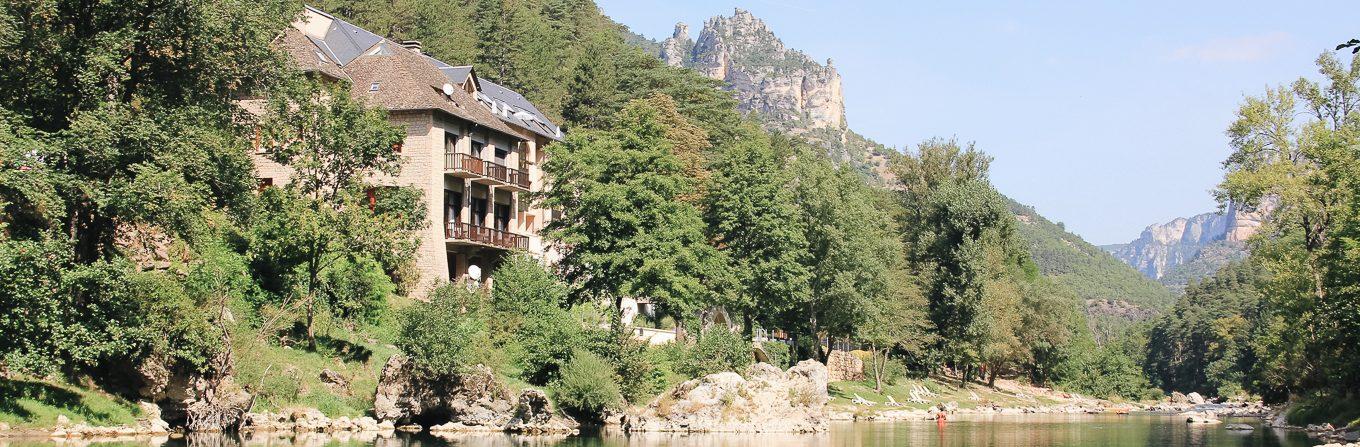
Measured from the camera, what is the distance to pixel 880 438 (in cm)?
4288

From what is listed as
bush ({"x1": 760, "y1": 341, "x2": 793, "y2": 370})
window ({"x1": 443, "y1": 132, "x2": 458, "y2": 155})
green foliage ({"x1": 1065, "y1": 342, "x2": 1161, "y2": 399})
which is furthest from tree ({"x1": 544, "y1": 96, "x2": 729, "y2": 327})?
green foliage ({"x1": 1065, "y1": 342, "x2": 1161, "y2": 399})

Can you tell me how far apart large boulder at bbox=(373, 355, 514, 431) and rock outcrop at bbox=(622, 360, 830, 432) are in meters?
5.25

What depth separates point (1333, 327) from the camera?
4803 cm

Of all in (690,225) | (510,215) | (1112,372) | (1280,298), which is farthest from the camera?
(1112,372)

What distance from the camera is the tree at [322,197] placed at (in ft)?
126

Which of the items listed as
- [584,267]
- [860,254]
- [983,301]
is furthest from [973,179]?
[584,267]

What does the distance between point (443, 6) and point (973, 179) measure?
44.5 metres

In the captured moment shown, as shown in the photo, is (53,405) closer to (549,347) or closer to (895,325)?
(549,347)

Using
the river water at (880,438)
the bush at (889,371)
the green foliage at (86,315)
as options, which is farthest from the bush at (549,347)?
the bush at (889,371)

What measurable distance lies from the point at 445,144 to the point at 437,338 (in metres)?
20.3

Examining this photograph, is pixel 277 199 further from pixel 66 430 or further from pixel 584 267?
pixel 584 267

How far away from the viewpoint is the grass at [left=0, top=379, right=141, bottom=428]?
28.9 meters

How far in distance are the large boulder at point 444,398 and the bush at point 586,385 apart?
84.1 inches

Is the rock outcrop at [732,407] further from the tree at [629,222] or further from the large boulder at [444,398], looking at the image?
the tree at [629,222]
